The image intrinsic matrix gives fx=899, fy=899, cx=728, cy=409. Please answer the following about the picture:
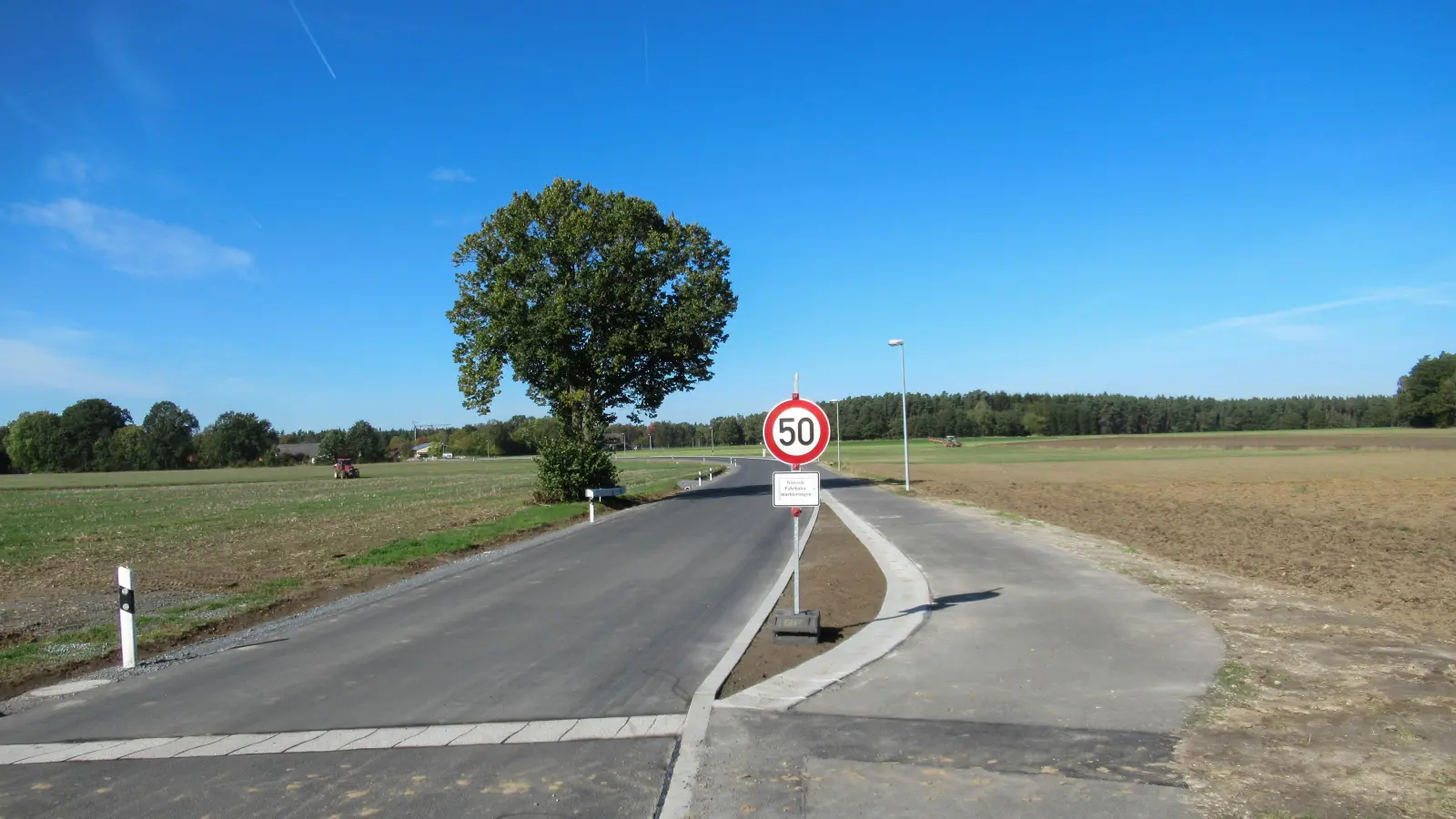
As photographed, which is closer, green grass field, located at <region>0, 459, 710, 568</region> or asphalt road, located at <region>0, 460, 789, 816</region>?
asphalt road, located at <region>0, 460, 789, 816</region>

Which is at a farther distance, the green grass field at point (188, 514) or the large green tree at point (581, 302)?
the large green tree at point (581, 302)

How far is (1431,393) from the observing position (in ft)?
390

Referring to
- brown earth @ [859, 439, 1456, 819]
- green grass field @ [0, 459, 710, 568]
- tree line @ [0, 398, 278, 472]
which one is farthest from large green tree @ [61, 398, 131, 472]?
brown earth @ [859, 439, 1456, 819]

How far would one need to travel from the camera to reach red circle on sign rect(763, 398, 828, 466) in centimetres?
848

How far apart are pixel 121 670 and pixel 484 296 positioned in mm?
26450

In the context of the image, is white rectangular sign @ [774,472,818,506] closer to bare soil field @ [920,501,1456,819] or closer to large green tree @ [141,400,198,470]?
bare soil field @ [920,501,1456,819]

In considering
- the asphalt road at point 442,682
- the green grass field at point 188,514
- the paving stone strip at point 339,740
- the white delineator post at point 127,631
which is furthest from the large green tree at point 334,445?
the paving stone strip at point 339,740

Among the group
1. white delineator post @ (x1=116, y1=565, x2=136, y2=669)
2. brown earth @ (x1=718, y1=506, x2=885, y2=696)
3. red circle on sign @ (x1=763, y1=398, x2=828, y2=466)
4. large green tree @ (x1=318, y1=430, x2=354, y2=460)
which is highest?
large green tree @ (x1=318, y1=430, x2=354, y2=460)

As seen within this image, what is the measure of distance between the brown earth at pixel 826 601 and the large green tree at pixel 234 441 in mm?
140378

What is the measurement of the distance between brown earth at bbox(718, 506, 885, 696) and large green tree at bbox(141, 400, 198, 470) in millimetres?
138148

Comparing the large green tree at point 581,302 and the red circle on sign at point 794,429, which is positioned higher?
the large green tree at point 581,302

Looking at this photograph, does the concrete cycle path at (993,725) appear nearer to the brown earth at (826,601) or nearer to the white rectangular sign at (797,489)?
the brown earth at (826,601)

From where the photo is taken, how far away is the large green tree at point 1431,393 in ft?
376

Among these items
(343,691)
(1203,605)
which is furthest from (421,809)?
(1203,605)
